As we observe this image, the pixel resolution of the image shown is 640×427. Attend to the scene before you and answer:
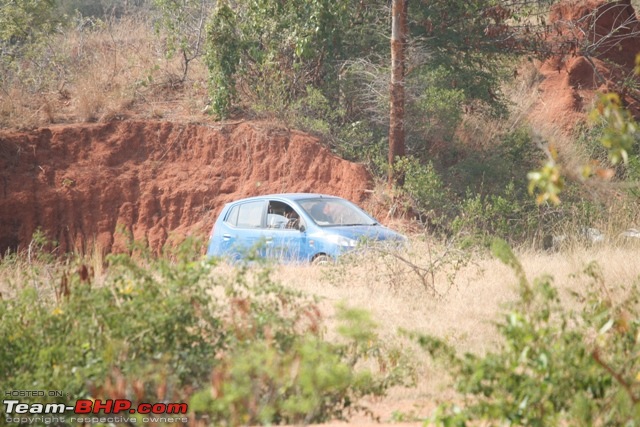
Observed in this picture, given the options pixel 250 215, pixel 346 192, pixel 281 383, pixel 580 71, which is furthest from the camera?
pixel 580 71

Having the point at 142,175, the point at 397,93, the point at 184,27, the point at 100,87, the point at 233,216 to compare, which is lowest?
the point at 142,175

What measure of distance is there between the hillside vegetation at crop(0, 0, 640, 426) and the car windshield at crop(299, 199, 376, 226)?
1022 mm

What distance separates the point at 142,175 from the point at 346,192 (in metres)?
5.54

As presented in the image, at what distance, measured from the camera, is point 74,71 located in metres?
23.9

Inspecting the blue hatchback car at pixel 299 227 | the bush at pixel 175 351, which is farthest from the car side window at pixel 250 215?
the bush at pixel 175 351

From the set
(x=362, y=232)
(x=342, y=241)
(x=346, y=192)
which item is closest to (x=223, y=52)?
(x=346, y=192)

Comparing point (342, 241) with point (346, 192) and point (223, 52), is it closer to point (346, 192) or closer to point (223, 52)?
point (346, 192)

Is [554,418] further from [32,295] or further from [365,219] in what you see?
[365,219]

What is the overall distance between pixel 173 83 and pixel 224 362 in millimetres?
18905

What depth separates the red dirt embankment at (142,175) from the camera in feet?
66.4

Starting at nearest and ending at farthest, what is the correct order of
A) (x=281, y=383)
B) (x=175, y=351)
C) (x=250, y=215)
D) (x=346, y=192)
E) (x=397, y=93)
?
1. (x=281, y=383)
2. (x=175, y=351)
3. (x=250, y=215)
4. (x=397, y=93)
5. (x=346, y=192)

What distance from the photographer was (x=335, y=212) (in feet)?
46.2

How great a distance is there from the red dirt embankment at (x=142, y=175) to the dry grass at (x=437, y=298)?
836 cm

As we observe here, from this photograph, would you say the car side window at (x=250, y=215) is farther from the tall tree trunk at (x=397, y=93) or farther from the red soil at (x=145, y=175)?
the red soil at (x=145, y=175)
